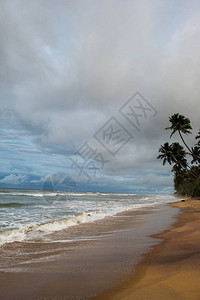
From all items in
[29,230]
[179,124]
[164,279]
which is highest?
[179,124]

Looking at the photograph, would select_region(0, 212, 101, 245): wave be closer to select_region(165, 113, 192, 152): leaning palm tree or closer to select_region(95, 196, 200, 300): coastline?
select_region(95, 196, 200, 300): coastline

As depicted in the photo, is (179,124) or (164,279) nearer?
(164,279)

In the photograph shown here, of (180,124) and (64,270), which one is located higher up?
(180,124)

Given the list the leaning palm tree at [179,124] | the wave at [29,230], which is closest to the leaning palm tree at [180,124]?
the leaning palm tree at [179,124]

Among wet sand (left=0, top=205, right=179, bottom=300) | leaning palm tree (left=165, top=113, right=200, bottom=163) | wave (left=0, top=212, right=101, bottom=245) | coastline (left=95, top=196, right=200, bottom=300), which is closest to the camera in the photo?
coastline (left=95, top=196, right=200, bottom=300)

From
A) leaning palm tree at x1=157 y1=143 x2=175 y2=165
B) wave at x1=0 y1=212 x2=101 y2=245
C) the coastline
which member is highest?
leaning palm tree at x1=157 y1=143 x2=175 y2=165

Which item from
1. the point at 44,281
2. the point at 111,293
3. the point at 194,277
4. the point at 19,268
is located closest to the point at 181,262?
Answer: the point at 194,277

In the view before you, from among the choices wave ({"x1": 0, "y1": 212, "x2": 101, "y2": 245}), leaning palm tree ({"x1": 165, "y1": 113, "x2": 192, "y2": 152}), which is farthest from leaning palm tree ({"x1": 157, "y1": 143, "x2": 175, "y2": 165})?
wave ({"x1": 0, "y1": 212, "x2": 101, "y2": 245})

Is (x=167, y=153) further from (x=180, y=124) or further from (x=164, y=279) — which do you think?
(x=164, y=279)

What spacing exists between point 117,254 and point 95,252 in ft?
1.75

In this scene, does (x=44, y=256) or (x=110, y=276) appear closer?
(x=110, y=276)

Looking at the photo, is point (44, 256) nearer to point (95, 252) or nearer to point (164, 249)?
point (95, 252)

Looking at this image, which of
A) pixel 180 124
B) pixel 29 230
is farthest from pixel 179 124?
pixel 29 230

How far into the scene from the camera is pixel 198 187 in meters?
34.1
